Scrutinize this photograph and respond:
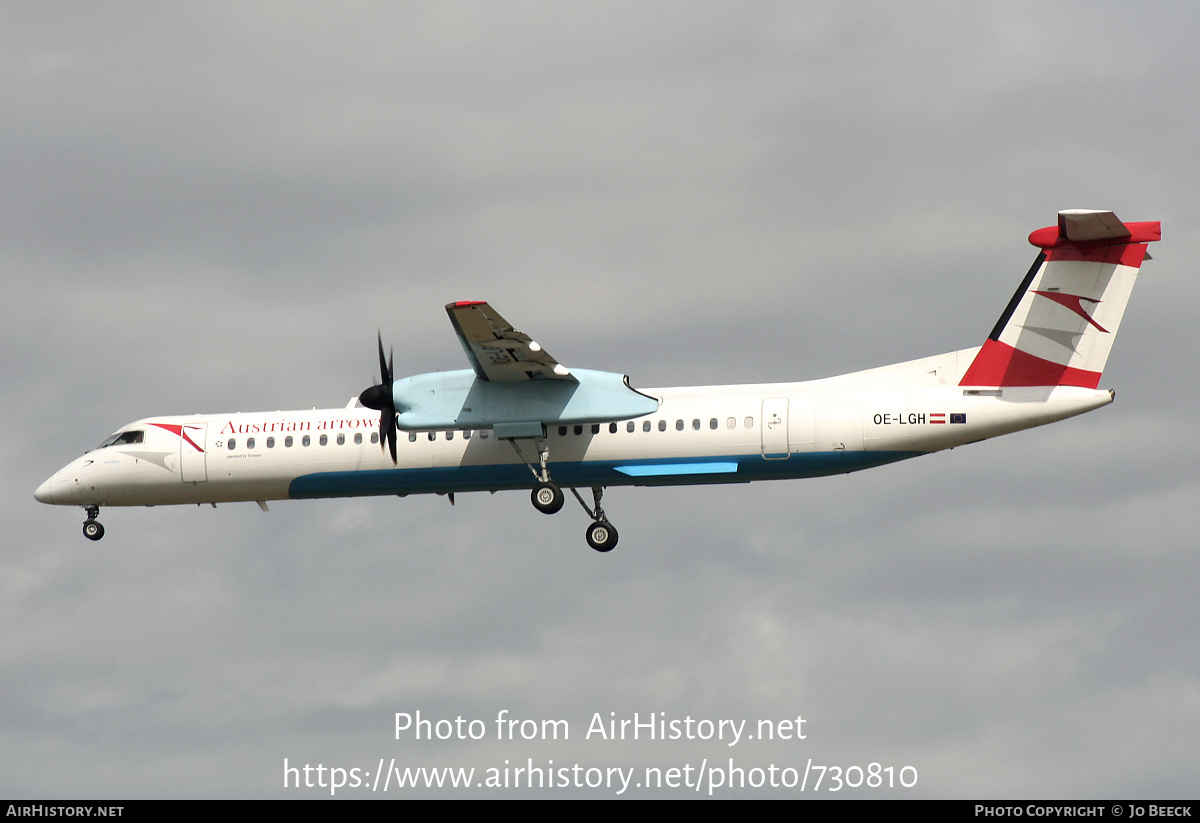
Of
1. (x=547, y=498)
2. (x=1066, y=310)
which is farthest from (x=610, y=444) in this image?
(x=1066, y=310)

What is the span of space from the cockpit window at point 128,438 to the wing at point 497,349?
30.6ft

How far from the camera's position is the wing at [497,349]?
3262 cm

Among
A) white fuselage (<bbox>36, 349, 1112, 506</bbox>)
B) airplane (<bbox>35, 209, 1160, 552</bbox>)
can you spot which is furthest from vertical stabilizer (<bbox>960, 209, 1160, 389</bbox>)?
white fuselage (<bbox>36, 349, 1112, 506</bbox>)

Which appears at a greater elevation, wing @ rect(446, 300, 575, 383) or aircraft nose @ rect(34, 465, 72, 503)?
wing @ rect(446, 300, 575, 383)

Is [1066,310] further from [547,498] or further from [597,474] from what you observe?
[547,498]

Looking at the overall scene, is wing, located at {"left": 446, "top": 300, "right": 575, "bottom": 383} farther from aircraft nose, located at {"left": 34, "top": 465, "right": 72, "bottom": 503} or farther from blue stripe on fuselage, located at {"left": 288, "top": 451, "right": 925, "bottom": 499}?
aircraft nose, located at {"left": 34, "top": 465, "right": 72, "bottom": 503}

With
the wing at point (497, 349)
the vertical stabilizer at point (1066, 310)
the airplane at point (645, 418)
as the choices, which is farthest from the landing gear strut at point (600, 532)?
the vertical stabilizer at point (1066, 310)

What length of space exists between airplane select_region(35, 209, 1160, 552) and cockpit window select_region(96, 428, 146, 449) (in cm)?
70

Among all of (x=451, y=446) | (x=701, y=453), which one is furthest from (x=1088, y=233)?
(x=451, y=446)

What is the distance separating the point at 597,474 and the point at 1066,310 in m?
10.7

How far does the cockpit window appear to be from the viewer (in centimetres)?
3872

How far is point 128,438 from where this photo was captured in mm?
38844

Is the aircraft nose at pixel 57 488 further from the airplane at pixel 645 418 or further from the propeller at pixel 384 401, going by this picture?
the propeller at pixel 384 401

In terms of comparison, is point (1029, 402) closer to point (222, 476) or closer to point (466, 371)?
point (466, 371)
